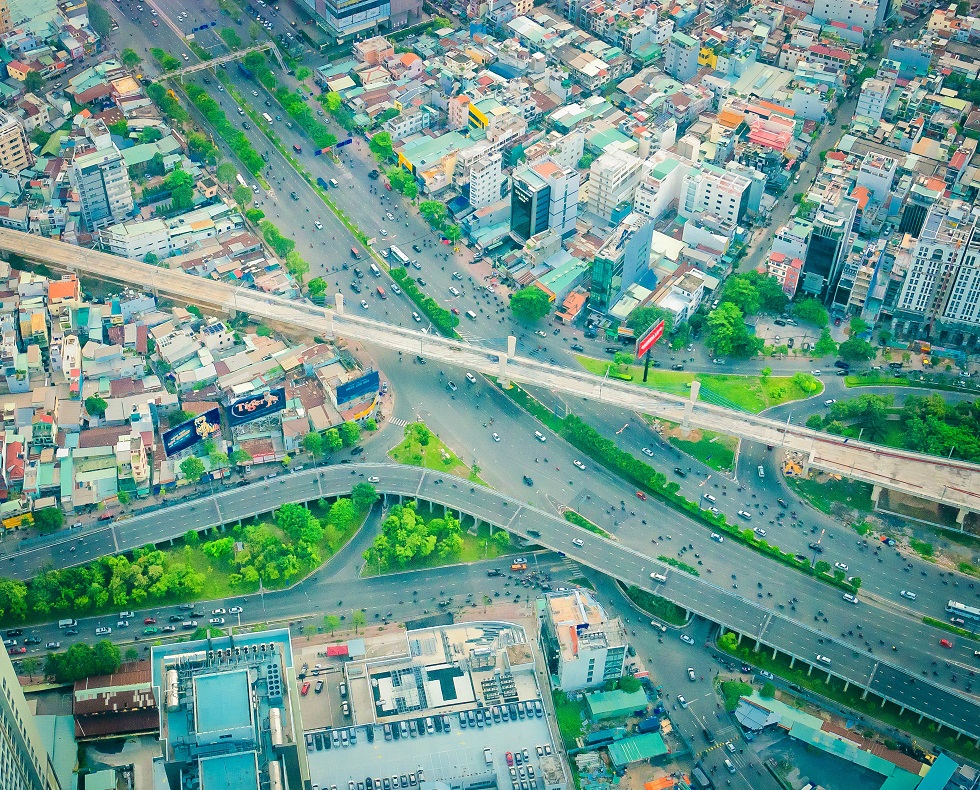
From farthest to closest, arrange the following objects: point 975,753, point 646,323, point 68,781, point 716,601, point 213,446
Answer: point 646,323, point 213,446, point 716,601, point 975,753, point 68,781

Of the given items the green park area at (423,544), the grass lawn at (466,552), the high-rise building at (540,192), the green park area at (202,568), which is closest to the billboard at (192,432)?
the green park area at (202,568)

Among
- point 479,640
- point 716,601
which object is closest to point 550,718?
point 479,640

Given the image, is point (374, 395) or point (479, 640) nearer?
point (479, 640)

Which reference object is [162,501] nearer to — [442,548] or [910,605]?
[442,548]

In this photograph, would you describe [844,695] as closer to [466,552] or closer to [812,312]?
[466,552]

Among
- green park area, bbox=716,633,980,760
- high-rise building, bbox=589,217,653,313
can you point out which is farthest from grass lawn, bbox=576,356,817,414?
green park area, bbox=716,633,980,760

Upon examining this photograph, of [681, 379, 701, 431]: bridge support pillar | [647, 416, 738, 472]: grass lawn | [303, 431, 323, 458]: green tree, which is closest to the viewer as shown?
[303, 431, 323, 458]: green tree

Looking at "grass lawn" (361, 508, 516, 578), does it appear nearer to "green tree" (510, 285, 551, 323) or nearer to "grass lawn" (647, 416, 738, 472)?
"grass lawn" (647, 416, 738, 472)
